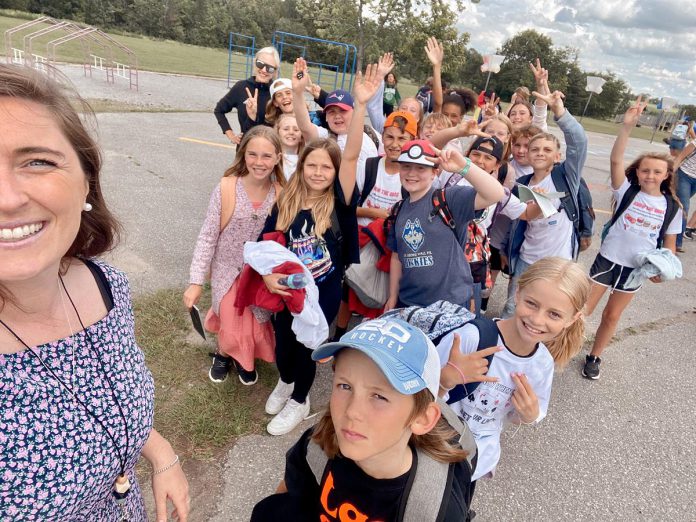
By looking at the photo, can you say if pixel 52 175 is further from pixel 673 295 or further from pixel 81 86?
A: pixel 81 86

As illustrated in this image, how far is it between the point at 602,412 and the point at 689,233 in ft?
22.4

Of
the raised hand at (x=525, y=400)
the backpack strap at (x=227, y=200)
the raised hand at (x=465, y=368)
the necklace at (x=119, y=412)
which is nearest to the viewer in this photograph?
the necklace at (x=119, y=412)

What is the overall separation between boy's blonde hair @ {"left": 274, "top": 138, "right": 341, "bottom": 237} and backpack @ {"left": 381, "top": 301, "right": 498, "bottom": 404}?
81cm

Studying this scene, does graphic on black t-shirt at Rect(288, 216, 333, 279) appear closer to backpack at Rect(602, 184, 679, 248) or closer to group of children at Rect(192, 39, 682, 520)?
group of children at Rect(192, 39, 682, 520)

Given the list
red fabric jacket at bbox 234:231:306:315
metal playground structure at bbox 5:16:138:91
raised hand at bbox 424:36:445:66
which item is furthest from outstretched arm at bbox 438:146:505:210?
metal playground structure at bbox 5:16:138:91

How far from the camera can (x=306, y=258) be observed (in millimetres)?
2619

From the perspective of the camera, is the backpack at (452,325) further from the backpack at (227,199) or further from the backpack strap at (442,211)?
the backpack at (227,199)

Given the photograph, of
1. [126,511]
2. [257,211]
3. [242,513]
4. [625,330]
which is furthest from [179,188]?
[625,330]

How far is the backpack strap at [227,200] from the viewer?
2.73 meters

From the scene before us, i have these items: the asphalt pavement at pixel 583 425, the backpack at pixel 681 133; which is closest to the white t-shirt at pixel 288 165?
the asphalt pavement at pixel 583 425

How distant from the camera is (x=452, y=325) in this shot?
1.98m

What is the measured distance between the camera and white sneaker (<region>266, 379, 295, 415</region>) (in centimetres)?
278

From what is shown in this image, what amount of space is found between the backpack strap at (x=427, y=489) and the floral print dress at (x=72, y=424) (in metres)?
0.83

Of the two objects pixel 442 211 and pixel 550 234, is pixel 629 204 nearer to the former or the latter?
pixel 550 234
